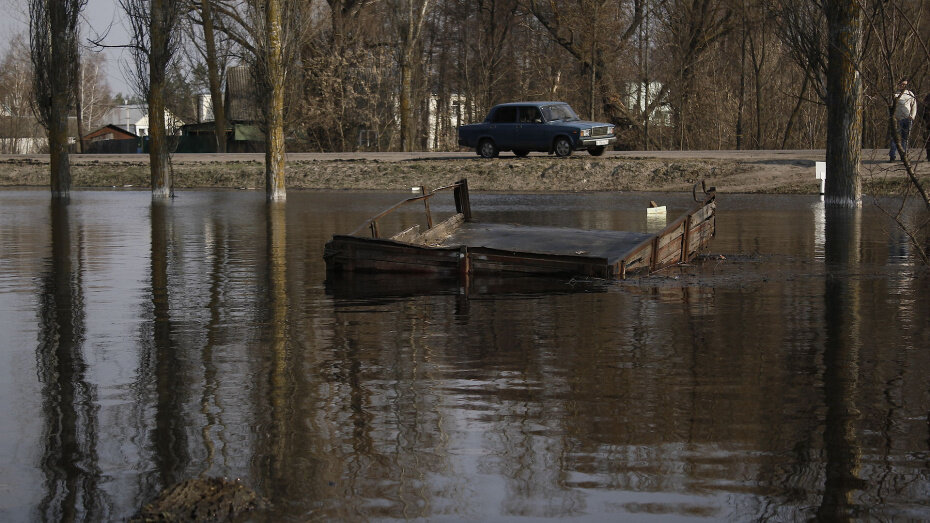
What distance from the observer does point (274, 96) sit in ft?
101

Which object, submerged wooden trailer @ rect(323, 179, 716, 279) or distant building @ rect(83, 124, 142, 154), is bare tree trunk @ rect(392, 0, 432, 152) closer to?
distant building @ rect(83, 124, 142, 154)

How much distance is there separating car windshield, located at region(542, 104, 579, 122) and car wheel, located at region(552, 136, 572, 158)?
0.84 metres

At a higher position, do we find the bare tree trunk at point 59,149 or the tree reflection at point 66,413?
the bare tree trunk at point 59,149

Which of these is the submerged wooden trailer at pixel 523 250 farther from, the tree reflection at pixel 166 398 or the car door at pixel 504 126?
the car door at pixel 504 126

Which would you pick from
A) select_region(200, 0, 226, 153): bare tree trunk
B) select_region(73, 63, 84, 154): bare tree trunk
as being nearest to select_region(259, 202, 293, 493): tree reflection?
select_region(73, 63, 84, 154): bare tree trunk

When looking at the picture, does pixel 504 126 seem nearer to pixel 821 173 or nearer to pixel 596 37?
pixel 821 173

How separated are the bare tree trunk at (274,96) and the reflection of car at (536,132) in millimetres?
8509

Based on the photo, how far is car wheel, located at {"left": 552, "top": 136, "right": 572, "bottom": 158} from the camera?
3672 centimetres

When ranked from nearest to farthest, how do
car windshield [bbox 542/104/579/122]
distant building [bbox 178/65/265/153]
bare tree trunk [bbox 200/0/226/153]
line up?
1. car windshield [bbox 542/104/579/122]
2. bare tree trunk [bbox 200/0/226/153]
3. distant building [bbox 178/65/265/153]

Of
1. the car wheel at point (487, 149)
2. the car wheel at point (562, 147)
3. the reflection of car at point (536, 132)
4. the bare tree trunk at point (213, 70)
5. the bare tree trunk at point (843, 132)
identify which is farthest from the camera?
the bare tree trunk at point (213, 70)

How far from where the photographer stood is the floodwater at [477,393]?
533 centimetres

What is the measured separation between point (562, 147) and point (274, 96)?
9.90m

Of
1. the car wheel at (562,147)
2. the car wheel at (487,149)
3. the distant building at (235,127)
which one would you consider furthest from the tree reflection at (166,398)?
the distant building at (235,127)

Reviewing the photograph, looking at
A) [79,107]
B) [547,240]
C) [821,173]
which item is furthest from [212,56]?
[547,240]
